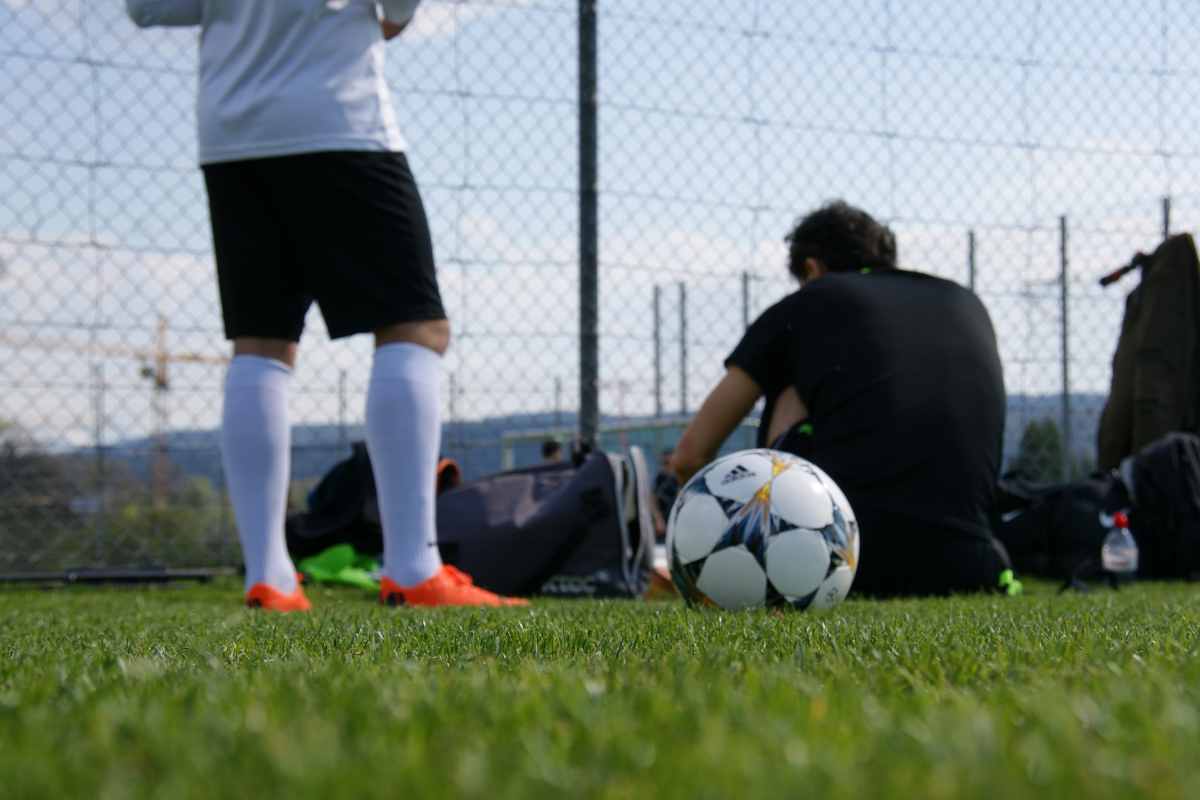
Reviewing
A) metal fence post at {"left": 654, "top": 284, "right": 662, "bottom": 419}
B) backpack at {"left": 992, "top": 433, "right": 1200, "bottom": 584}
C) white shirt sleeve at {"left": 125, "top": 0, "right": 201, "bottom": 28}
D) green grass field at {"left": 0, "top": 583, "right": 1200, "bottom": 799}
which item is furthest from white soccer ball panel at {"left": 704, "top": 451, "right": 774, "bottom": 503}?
metal fence post at {"left": 654, "top": 284, "right": 662, "bottom": 419}

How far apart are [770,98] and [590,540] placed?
2.64m

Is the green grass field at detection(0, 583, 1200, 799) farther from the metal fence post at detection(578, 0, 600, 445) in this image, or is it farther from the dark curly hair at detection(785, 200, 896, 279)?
the metal fence post at detection(578, 0, 600, 445)

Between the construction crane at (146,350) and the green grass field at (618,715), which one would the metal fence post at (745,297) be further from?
the green grass field at (618,715)

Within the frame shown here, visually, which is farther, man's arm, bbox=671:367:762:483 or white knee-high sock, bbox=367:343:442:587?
man's arm, bbox=671:367:762:483

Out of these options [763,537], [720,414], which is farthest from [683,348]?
[763,537]

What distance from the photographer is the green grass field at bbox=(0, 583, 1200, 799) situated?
0.71 m

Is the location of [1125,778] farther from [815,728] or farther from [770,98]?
[770,98]

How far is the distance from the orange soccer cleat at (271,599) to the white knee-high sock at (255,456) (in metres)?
0.07

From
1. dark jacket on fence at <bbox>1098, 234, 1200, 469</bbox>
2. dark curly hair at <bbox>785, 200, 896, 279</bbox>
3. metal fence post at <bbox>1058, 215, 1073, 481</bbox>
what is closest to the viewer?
dark curly hair at <bbox>785, 200, 896, 279</bbox>

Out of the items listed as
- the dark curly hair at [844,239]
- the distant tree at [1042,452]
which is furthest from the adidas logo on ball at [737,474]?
the distant tree at [1042,452]

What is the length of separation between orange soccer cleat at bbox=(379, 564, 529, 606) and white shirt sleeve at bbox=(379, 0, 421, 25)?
156 cm

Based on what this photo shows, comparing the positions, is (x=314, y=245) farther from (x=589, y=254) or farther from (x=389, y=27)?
(x=589, y=254)

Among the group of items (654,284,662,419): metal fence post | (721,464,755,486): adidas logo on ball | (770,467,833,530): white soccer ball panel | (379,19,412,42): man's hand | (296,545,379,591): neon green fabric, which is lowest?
(296,545,379,591): neon green fabric

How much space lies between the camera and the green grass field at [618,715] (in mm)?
708
